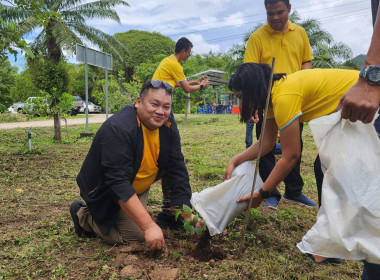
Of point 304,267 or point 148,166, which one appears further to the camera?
point 148,166

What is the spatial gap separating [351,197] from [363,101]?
361 millimetres

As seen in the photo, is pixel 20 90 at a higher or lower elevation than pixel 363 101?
higher

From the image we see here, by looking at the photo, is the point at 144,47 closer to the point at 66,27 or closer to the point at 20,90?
the point at 20,90

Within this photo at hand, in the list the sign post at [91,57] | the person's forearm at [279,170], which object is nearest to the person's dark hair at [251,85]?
the person's forearm at [279,170]

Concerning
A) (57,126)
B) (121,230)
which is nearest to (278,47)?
(121,230)

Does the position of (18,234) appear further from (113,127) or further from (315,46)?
(315,46)

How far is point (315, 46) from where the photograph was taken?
48.1 ft

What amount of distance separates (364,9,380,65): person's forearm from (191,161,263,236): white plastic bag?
102 centimetres

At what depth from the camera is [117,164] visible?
1997mm

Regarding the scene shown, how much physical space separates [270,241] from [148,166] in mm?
993

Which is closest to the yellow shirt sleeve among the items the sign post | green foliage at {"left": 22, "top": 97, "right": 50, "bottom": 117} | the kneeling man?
the kneeling man

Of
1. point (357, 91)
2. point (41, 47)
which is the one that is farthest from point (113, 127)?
point (41, 47)

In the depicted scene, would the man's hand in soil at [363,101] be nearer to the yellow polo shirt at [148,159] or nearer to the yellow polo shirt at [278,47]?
the yellow polo shirt at [148,159]

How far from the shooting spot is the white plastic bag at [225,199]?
207cm
